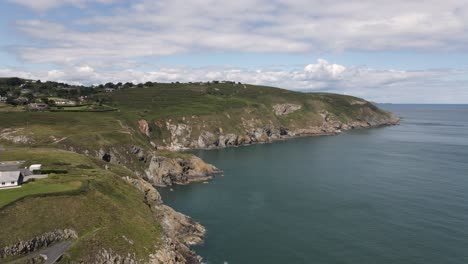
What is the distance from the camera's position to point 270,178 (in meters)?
121

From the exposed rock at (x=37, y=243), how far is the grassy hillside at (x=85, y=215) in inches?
28.2

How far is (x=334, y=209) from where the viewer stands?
284ft

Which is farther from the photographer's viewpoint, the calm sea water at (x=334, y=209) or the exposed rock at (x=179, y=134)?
the exposed rock at (x=179, y=134)

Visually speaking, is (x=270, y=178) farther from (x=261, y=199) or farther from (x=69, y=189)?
(x=69, y=189)

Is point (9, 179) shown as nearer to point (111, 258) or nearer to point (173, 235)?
point (111, 258)

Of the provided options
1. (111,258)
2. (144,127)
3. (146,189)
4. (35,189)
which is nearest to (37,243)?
(111,258)

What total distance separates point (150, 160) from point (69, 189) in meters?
61.1

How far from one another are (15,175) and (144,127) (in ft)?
356

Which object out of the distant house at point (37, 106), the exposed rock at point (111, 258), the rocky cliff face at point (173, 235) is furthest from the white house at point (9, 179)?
the distant house at point (37, 106)

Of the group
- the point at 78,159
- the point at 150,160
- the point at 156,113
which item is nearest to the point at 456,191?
the point at 150,160

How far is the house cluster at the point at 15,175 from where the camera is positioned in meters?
60.4

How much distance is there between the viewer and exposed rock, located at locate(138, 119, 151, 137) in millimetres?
167663

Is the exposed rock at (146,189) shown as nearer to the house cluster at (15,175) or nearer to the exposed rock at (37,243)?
the house cluster at (15,175)

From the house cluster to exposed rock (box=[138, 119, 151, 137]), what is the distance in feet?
302
